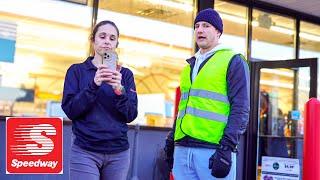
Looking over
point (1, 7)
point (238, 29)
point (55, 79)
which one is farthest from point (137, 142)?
point (238, 29)

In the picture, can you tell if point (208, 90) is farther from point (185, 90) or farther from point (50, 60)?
point (50, 60)

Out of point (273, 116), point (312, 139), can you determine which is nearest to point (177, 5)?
point (273, 116)

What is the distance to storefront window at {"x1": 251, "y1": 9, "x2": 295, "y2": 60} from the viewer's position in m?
8.32

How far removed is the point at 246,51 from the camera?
26.7ft

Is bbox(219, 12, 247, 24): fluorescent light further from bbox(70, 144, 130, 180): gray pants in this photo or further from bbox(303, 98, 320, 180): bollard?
bbox(70, 144, 130, 180): gray pants

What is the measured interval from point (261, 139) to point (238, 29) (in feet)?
5.78

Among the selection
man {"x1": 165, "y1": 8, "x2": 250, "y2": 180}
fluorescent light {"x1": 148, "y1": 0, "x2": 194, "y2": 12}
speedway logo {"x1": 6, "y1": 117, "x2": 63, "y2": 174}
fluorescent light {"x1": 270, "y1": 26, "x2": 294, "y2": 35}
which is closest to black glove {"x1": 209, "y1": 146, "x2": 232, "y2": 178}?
man {"x1": 165, "y1": 8, "x2": 250, "y2": 180}

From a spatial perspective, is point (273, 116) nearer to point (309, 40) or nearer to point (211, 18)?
point (309, 40)

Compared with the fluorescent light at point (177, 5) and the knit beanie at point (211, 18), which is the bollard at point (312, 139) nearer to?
the knit beanie at point (211, 18)

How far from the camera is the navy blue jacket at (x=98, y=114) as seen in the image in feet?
9.41

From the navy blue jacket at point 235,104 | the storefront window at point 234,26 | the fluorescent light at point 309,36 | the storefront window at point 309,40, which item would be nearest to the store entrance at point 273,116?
the storefront window at point 234,26

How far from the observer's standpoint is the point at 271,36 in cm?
862

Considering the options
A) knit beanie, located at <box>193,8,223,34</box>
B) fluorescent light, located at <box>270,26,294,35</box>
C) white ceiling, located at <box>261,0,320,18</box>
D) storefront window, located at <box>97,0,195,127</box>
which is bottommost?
knit beanie, located at <box>193,8,223,34</box>

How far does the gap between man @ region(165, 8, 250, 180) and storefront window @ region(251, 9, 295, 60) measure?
5.21 metres
